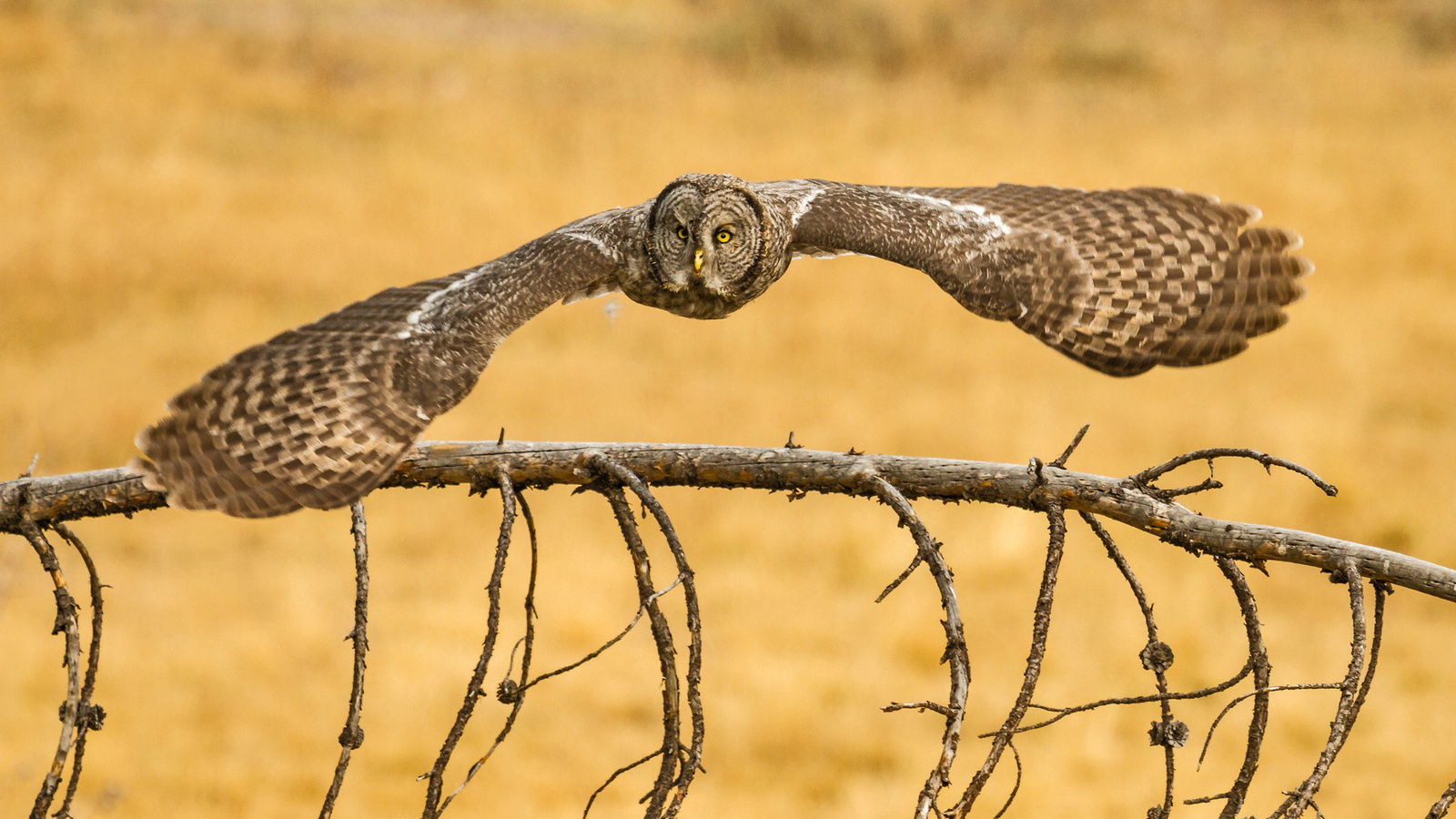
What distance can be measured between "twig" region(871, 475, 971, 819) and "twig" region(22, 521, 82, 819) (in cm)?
168

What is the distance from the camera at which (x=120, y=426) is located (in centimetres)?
1477

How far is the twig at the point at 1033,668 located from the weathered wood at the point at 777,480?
142 millimetres

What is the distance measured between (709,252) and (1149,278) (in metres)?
1.66

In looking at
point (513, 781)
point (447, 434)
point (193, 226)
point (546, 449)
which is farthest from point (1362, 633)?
point (193, 226)

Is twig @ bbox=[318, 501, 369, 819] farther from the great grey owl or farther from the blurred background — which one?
the blurred background

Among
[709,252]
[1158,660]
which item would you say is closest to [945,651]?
[1158,660]

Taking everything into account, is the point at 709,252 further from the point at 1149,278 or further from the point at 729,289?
the point at 1149,278

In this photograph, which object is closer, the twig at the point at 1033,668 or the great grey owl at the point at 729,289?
the twig at the point at 1033,668

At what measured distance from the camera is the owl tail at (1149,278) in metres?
4.70

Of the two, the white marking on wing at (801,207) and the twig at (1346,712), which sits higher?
the white marking on wing at (801,207)

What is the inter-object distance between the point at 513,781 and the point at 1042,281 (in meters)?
A: 7.13

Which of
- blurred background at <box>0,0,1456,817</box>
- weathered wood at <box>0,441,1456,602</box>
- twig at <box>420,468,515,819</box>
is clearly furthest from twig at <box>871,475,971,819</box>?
blurred background at <box>0,0,1456,817</box>

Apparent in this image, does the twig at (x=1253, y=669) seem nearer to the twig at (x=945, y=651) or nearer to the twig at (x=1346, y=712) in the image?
the twig at (x=1346, y=712)

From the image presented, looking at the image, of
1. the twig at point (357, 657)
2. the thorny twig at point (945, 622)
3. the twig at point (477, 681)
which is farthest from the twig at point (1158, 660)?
the twig at point (357, 657)
